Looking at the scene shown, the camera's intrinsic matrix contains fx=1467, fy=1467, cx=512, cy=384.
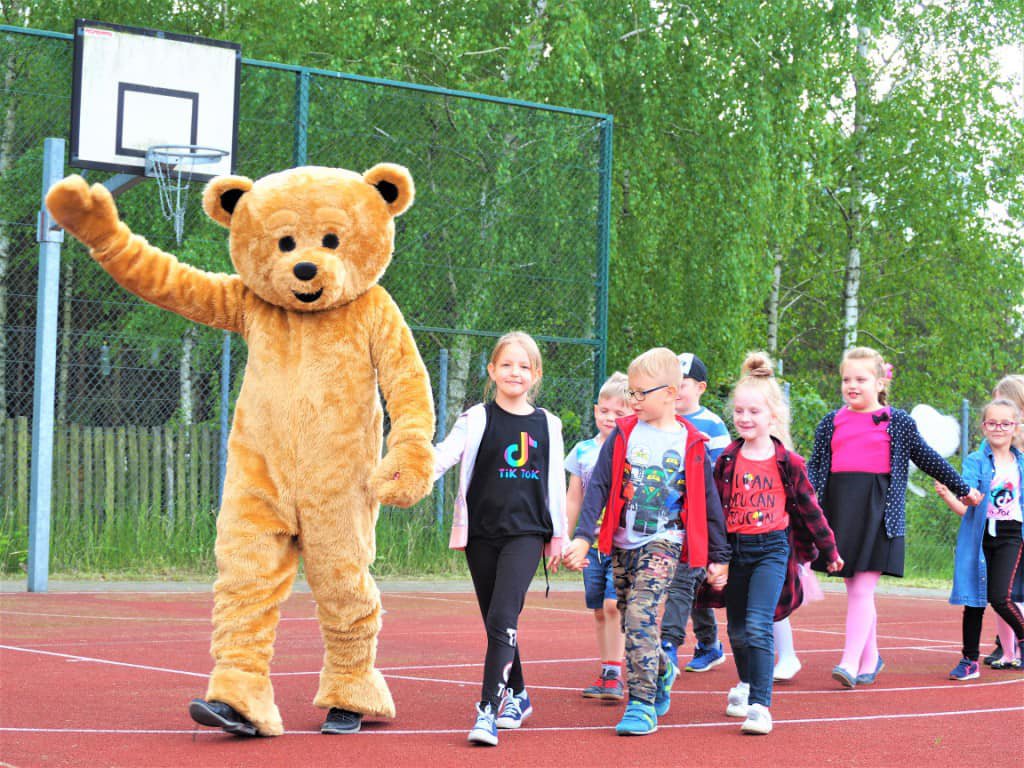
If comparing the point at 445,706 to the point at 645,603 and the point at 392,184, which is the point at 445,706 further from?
the point at 392,184

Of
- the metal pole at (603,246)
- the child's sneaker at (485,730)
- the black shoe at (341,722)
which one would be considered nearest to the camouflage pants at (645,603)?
the child's sneaker at (485,730)

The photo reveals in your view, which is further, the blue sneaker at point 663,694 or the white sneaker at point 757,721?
the blue sneaker at point 663,694

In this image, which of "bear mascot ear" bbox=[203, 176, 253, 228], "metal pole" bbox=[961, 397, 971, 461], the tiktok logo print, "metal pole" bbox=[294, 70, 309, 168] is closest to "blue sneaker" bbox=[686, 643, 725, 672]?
the tiktok logo print

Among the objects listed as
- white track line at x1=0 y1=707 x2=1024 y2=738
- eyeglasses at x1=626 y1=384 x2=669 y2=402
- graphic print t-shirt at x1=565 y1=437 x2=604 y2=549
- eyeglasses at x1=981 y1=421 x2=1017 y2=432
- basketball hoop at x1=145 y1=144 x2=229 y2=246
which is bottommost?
white track line at x1=0 y1=707 x2=1024 y2=738

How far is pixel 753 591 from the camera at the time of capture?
6.04m

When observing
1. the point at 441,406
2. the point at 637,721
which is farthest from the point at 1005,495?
the point at 441,406

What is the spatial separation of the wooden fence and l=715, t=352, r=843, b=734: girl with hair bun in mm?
7171

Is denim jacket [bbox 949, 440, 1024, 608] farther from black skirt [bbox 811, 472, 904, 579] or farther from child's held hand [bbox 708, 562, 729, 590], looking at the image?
child's held hand [bbox 708, 562, 729, 590]

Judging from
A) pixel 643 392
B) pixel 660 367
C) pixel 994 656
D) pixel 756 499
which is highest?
pixel 660 367

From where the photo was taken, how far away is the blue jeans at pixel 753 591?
232 inches

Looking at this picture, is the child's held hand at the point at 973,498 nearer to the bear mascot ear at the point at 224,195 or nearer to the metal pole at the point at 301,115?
the bear mascot ear at the point at 224,195

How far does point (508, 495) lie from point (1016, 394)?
3887 mm

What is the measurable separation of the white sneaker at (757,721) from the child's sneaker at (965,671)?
2.26m

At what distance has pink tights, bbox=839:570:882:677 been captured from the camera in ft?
23.4
